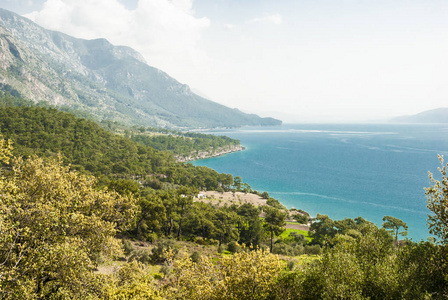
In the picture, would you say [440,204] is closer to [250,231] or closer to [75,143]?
[250,231]

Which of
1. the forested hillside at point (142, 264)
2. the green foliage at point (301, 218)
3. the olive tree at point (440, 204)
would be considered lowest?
the green foliage at point (301, 218)

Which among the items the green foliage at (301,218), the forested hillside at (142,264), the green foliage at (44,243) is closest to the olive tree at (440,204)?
the forested hillside at (142,264)

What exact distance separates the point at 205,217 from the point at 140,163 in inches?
2874

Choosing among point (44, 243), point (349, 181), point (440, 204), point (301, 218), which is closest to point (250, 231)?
point (301, 218)

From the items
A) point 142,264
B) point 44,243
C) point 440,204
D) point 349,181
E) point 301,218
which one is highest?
point 440,204

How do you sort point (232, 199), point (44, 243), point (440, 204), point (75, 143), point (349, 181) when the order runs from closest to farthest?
point (44, 243)
point (440, 204)
point (232, 199)
point (75, 143)
point (349, 181)

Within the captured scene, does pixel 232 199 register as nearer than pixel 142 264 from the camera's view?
No

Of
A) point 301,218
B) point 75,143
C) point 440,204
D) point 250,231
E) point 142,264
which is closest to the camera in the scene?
point 440,204

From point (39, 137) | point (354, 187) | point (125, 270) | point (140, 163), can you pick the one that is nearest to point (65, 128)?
point (39, 137)

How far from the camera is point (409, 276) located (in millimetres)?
16078

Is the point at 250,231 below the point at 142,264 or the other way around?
below

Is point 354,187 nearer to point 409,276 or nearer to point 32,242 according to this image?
point 409,276

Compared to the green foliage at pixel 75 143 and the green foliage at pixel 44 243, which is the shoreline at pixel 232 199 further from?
the green foliage at pixel 44 243

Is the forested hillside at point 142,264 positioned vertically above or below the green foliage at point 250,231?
above
